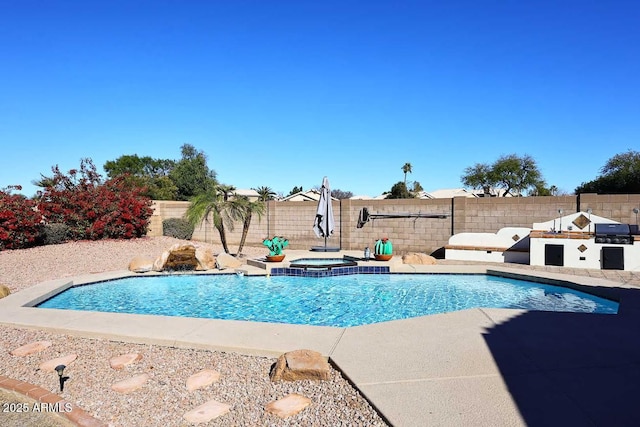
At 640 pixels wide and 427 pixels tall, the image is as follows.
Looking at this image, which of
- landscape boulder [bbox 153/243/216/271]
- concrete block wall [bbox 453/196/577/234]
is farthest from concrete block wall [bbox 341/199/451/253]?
landscape boulder [bbox 153/243/216/271]

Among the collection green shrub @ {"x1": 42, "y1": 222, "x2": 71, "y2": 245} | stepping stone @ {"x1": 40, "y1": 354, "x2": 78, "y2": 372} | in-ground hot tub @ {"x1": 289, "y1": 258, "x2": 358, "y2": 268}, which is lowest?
stepping stone @ {"x1": 40, "y1": 354, "x2": 78, "y2": 372}

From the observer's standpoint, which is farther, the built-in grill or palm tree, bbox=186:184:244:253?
palm tree, bbox=186:184:244:253

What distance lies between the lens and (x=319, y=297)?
9.48 meters

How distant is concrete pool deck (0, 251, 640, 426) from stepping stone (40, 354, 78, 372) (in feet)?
2.37

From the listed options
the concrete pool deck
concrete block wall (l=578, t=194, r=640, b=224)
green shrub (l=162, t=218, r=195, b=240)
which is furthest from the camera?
green shrub (l=162, t=218, r=195, b=240)

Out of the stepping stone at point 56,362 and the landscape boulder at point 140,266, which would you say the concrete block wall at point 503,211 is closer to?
the landscape boulder at point 140,266

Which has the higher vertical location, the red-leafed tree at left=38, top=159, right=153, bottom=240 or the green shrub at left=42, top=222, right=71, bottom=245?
the red-leafed tree at left=38, top=159, right=153, bottom=240

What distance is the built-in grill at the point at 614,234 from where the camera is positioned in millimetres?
11594

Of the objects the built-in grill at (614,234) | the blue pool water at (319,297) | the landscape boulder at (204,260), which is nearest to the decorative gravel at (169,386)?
Result: the blue pool water at (319,297)

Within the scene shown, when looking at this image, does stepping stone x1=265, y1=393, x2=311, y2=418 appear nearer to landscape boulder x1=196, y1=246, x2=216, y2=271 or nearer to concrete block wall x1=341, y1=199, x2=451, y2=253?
landscape boulder x1=196, y1=246, x2=216, y2=271

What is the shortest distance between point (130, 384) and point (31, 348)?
2.31 metres

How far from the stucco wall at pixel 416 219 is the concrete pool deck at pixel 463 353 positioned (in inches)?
238

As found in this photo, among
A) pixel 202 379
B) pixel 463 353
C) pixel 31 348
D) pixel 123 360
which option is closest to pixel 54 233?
pixel 31 348

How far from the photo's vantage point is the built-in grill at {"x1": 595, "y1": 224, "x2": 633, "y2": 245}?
11594 mm
